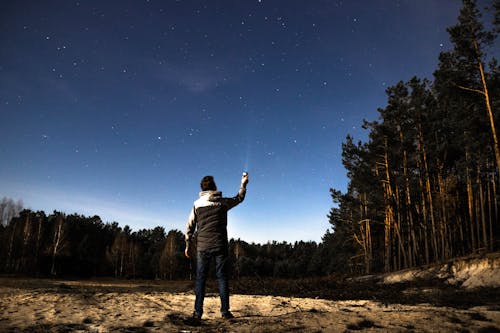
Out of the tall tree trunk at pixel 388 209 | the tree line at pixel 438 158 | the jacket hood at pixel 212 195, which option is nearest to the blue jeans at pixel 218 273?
the jacket hood at pixel 212 195

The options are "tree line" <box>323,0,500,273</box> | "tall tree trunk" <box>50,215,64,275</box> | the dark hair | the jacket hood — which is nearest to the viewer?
the jacket hood

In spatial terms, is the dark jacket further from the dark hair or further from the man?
the dark hair

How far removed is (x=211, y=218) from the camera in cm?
536

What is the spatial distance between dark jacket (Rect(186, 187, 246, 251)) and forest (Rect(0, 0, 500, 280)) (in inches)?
342

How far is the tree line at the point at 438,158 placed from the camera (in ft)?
57.9

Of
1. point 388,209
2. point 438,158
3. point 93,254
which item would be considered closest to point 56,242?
point 93,254

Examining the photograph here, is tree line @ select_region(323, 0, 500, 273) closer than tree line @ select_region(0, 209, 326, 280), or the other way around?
tree line @ select_region(323, 0, 500, 273)

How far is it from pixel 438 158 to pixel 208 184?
27.2 m

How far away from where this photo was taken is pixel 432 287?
14.4 m

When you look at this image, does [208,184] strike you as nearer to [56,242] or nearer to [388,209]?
[388,209]

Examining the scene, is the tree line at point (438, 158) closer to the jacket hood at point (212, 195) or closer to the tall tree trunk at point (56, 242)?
the jacket hood at point (212, 195)

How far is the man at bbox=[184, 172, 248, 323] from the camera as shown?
5156 mm

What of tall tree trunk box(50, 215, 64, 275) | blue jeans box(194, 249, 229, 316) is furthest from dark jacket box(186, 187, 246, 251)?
tall tree trunk box(50, 215, 64, 275)

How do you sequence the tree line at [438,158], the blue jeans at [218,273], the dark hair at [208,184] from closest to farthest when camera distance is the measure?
the blue jeans at [218,273] < the dark hair at [208,184] < the tree line at [438,158]
